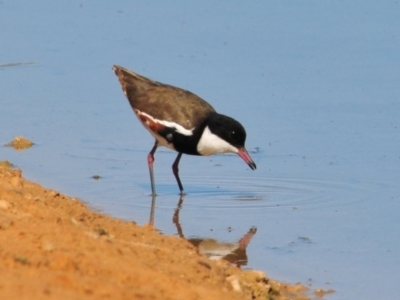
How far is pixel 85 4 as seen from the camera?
700 inches

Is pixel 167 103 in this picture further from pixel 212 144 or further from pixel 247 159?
pixel 247 159

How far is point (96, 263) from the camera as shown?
6.23 meters

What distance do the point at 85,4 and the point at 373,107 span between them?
265 inches

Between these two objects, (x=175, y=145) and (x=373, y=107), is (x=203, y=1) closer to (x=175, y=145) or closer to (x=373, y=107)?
(x=373, y=107)

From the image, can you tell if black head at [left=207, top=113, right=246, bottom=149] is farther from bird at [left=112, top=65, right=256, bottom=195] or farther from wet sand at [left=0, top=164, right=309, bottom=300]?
wet sand at [left=0, top=164, right=309, bottom=300]

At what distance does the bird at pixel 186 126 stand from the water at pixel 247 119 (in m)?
0.40

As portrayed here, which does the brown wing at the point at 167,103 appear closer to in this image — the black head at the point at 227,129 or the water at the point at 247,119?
the black head at the point at 227,129

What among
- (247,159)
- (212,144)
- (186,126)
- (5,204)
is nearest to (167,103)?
(186,126)

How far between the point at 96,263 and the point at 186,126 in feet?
14.9

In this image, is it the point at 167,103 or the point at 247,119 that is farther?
the point at 247,119

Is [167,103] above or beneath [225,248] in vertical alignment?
above

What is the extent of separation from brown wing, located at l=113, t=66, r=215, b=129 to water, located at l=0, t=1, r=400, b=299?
0.74m

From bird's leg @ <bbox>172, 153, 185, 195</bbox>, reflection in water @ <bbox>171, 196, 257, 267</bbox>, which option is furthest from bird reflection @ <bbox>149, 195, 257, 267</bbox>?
bird's leg @ <bbox>172, 153, 185, 195</bbox>

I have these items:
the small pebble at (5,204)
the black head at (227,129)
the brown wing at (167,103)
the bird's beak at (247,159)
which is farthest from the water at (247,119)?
the small pebble at (5,204)
